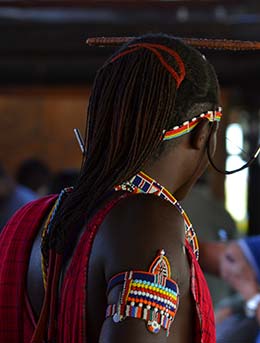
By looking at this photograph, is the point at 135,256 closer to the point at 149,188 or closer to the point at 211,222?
the point at 149,188

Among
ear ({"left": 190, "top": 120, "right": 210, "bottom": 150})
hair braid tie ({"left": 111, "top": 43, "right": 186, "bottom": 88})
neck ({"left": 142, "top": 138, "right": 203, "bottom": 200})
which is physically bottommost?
neck ({"left": 142, "top": 138, "right": 203, "bottom": 200})

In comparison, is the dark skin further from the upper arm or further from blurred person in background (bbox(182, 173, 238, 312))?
blurred person in background (bbox(182, 173, 238, 312))

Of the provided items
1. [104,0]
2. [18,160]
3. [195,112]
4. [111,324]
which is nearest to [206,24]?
[104,0]

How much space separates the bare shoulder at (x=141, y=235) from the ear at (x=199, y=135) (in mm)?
197

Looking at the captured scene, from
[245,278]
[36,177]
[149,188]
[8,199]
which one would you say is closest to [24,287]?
[149,188]

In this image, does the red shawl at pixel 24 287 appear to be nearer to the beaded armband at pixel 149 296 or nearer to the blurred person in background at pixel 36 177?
the beaded armband at pixel 149 296

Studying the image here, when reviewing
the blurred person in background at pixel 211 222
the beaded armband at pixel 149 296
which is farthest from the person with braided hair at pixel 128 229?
the blurred person in background at pixel 211 222

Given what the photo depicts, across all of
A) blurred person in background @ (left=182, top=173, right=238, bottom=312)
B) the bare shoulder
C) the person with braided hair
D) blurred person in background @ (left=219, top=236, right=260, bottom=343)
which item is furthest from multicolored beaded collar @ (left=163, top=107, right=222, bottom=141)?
blurred person in background @ (left=182, top=173, right=238, bottom=312)

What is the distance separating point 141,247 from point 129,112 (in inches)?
11.8

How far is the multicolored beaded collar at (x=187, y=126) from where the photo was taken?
1.84 m

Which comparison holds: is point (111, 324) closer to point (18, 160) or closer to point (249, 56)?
point (249, 56)

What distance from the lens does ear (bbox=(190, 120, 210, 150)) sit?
188 cm

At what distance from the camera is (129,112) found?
1805 mm

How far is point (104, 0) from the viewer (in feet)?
13.9
